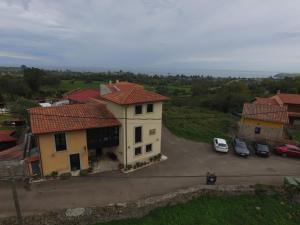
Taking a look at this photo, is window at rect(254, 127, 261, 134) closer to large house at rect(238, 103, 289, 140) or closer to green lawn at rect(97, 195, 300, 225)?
large house at rect(238, 103, 289, 140)

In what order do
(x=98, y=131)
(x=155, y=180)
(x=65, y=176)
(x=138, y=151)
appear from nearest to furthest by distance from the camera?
1. (x=65, y=176)
2. (x=155, y=180)
3. (x=98, y=131)
4. (x=138, y=151)

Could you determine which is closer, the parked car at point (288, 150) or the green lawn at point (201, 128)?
→ the parked car at point (288, 150)

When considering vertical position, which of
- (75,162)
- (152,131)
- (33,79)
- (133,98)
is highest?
(133,98)

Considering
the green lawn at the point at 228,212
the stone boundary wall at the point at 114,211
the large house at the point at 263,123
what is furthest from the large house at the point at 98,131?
the large house at the point at 263,123

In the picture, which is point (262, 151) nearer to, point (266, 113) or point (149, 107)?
point (266, 113)

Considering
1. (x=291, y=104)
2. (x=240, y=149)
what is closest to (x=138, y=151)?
(x=240, y=149)

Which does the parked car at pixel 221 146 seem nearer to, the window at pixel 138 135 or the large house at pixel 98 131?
the large house at pixel 98 131

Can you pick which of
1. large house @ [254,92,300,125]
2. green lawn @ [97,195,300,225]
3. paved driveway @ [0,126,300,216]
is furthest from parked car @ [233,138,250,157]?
large house @ [254,92,300,125]
